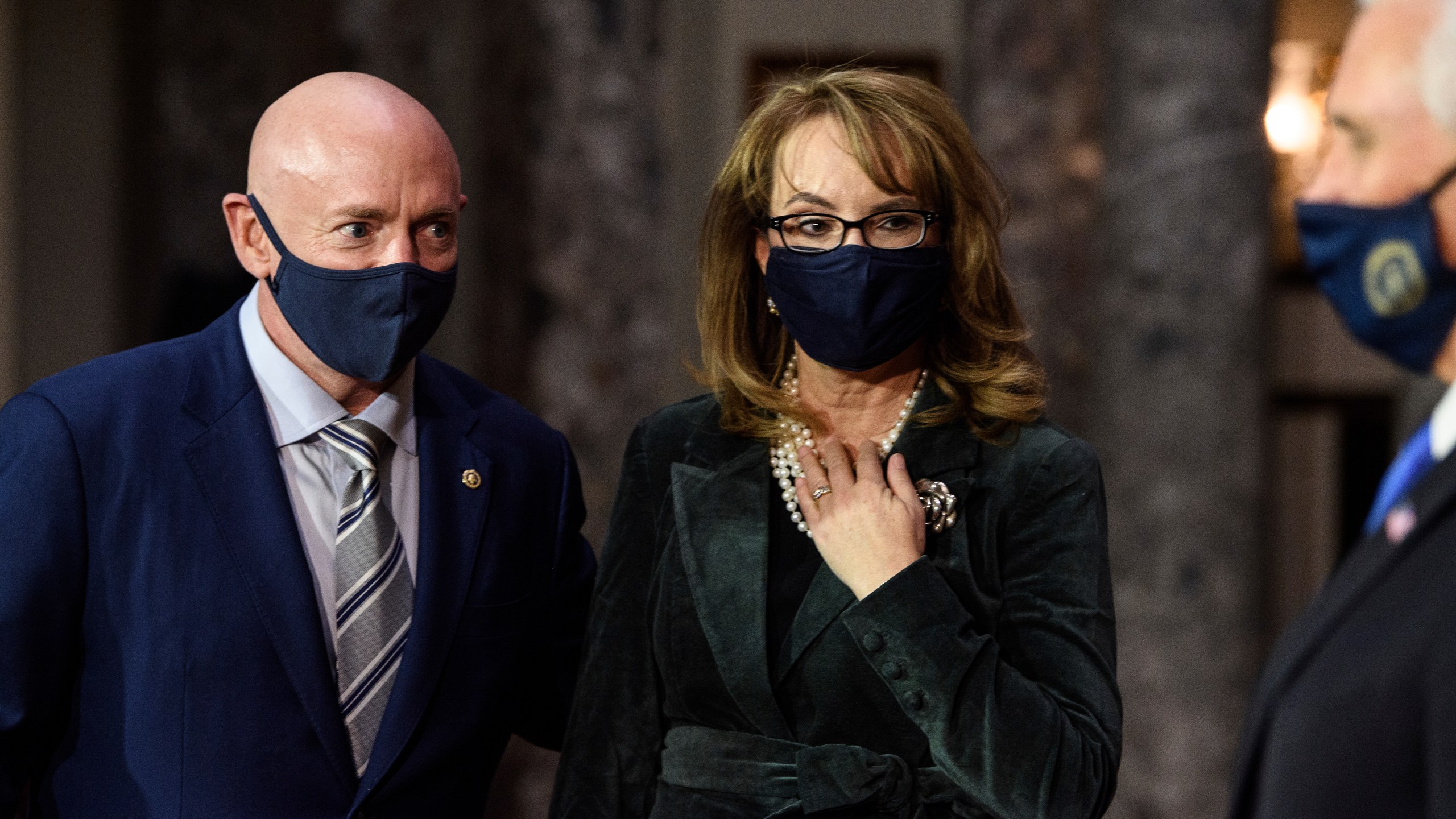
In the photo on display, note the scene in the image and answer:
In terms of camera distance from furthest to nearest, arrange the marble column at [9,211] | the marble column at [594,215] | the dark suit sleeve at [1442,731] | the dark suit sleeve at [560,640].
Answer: the marble column at [594,215], the marble column at [9,211], the dark suit sleeve at [560,640], the dark suit sleeve at [1442,731]

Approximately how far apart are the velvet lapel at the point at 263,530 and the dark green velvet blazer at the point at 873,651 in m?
0.38

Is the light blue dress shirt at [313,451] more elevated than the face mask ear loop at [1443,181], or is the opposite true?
the face mask ear loop at [1443,181]

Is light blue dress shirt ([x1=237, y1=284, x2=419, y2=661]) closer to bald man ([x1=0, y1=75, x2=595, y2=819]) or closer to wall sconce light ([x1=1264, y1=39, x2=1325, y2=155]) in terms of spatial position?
bald man ([x1=0, y1=75, x2=595, y2=819])

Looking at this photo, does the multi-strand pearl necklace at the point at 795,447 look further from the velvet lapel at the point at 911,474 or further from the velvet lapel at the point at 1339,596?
the velvet lapel at the point at 1339,596

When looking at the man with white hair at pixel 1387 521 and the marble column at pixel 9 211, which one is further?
the marble column at pixel 9 211

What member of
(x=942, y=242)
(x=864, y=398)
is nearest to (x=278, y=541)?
(x=864, y=398)

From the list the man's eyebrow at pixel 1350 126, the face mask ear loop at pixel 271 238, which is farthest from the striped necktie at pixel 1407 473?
the face mask ear loop at pixel 271 238

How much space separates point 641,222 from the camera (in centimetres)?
494

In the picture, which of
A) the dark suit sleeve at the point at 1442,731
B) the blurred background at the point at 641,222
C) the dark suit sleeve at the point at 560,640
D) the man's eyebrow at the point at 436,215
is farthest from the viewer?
the blurred background at the point at 641,222

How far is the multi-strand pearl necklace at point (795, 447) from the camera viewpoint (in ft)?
7.00

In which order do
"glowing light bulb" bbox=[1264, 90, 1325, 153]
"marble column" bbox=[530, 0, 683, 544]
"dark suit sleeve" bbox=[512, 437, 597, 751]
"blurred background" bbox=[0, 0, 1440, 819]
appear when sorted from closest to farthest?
"dark suit sleeve" bbox=[512, 437, 597, 751] → "blurred background" bbox=[0, 0, 1440, 819] → "marble column" bbox=[530, 0, 683, 544] → "glowing light bulb" bbox=[1264, 90, 1325, 153]

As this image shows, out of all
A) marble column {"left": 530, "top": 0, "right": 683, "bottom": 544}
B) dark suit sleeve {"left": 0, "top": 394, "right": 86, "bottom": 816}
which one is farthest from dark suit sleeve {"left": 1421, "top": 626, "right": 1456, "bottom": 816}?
marble column {"left": 530, "top": 0, "right": 683, "bottom": 544}

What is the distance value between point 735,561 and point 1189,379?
3.63m

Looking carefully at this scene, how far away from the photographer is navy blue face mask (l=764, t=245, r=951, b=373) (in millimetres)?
2035
